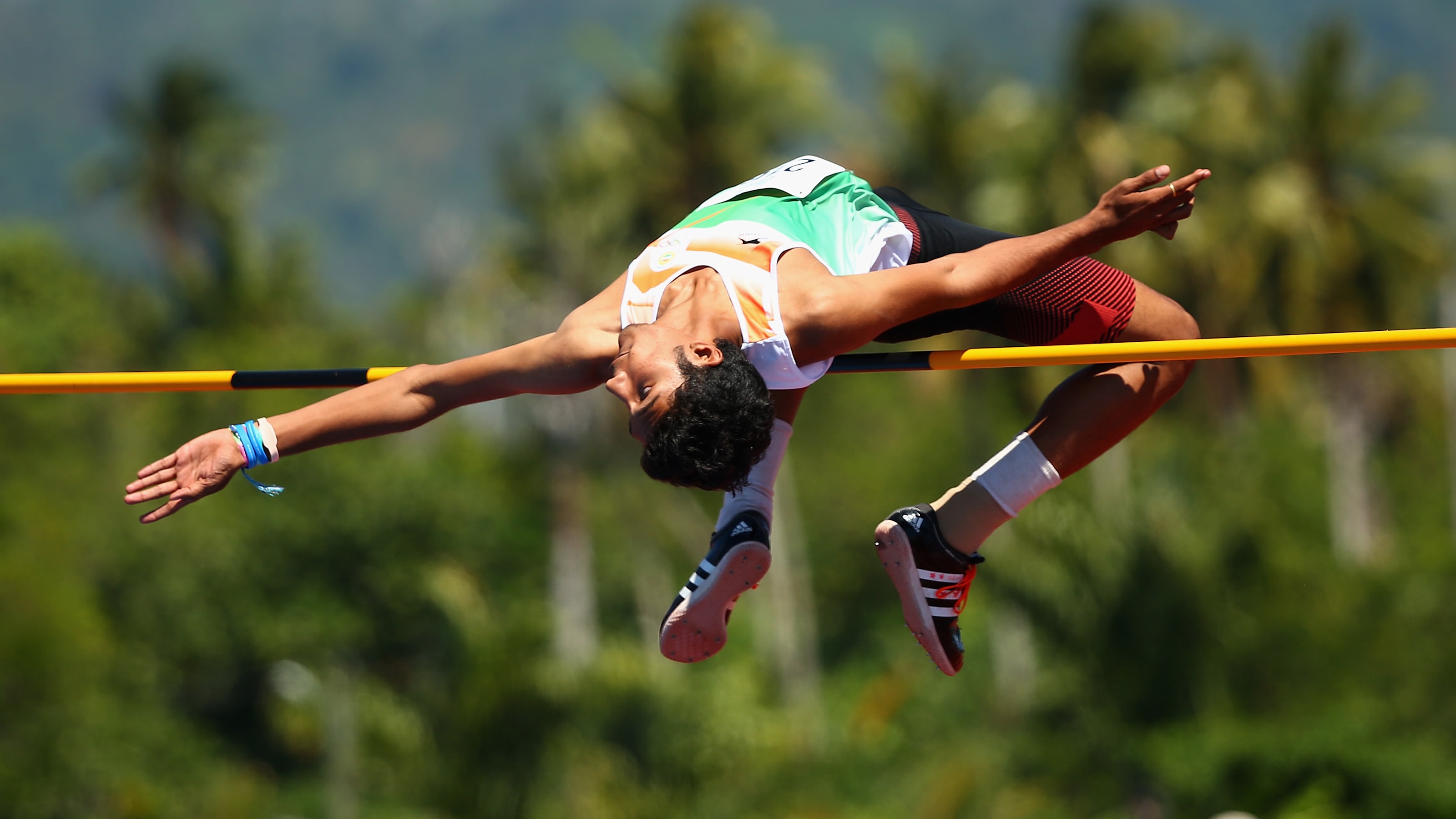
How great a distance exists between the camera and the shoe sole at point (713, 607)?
4938mm

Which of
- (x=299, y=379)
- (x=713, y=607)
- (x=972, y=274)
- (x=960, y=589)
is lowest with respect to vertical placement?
(x=960, y=589)

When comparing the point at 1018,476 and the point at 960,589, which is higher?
the point at 1018,476

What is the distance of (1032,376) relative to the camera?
2706 cm

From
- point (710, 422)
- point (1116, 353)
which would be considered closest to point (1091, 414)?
point (1116, 353)

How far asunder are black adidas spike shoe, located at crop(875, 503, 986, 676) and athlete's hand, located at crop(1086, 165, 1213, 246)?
3.36 feet

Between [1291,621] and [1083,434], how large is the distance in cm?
1405

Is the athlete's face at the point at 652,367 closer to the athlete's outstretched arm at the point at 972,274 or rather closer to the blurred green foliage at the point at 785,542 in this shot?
the athlete's outstretched arm at the point at 972,274

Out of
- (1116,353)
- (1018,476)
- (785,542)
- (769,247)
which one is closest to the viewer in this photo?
(769,247)

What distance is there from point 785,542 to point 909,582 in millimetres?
32557

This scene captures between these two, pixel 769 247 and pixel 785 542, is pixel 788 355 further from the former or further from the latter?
pixel 785 542

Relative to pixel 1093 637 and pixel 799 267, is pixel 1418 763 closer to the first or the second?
pixel 1093 637

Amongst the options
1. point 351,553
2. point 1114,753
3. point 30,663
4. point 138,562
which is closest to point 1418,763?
point 1114,753

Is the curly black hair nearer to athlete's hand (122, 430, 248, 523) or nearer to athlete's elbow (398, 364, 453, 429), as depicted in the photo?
athlete's elbow (398, 364, 453, 429)

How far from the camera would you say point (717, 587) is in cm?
497
